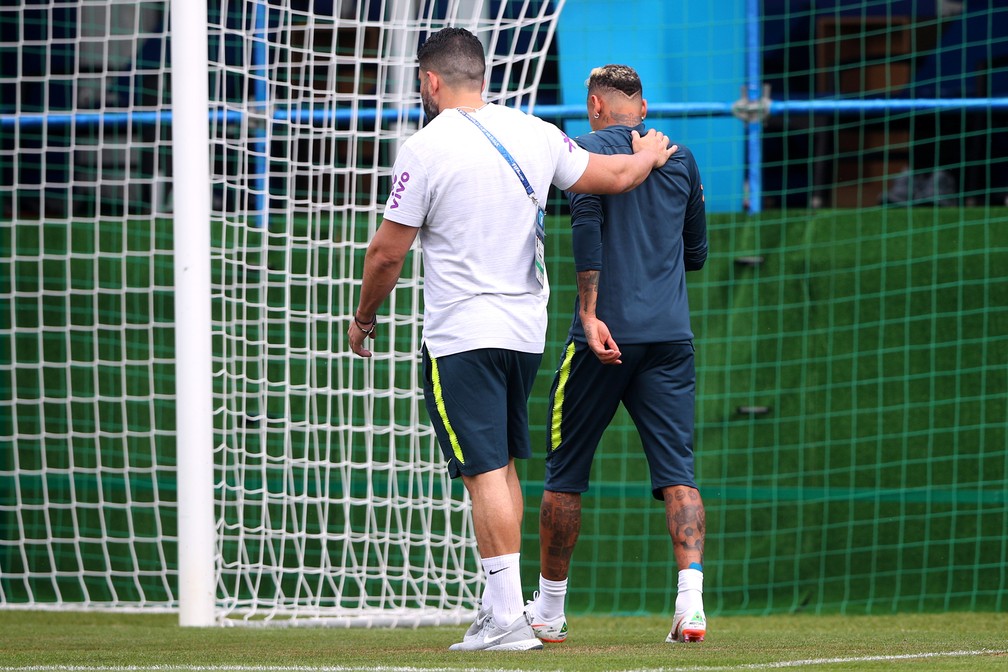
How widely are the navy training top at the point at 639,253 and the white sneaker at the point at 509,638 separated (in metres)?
0.96

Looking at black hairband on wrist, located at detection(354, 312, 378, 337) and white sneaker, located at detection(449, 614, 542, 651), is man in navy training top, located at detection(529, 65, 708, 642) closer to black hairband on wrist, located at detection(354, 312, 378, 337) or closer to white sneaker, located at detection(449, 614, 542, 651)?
white sneaker, located at detection(449, 614, 542, 651)

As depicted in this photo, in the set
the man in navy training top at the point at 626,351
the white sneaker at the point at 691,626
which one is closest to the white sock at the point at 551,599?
the man in navy training top at the point at 626,351

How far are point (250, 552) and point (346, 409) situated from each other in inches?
36.5

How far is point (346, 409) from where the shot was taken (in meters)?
6.99

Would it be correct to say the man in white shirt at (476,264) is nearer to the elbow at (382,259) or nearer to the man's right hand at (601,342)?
the elbow at (382,259)

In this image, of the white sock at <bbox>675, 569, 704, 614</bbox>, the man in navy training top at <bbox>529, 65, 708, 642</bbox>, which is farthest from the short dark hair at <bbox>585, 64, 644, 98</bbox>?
the white sock at <bbox>675, 569, 704, 614</bbox>

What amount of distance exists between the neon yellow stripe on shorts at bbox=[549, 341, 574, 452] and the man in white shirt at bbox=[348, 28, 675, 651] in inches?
16.0

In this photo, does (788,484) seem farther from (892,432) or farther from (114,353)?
(114,353)

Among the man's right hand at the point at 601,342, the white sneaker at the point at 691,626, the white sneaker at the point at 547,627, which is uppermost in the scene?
the man's right hand at the point at 601,342

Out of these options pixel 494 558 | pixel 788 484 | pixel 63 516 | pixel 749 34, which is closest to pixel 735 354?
pixel 788 484

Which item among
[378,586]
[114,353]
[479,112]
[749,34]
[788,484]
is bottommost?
[378,586]

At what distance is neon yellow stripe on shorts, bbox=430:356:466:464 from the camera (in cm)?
383

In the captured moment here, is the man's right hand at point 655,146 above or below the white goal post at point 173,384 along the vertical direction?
above

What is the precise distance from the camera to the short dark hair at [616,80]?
431cm
